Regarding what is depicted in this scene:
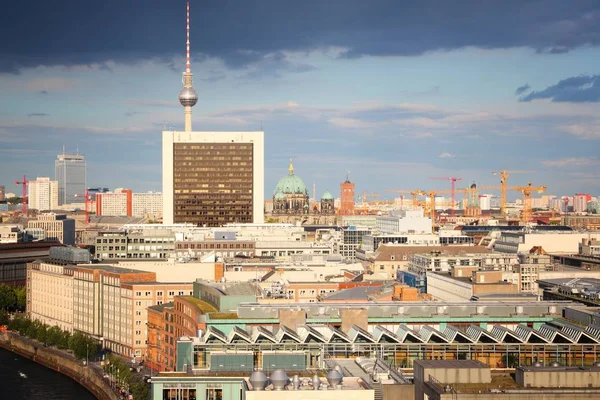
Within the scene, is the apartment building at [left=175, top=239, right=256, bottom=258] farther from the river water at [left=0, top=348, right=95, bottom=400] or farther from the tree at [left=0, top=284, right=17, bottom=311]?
the river water at [left=0, top=348, right=95, bottom=400]

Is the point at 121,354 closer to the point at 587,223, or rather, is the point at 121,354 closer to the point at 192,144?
the point at 192,144

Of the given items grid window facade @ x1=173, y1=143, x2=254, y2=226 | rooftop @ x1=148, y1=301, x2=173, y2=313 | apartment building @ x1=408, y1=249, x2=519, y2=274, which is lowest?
rooftop @ x1=148, y1=301, x2=173, y2=313

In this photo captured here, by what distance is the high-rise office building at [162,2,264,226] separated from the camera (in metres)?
117

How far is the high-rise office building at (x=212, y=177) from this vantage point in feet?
384

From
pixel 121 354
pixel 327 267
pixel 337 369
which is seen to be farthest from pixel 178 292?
pixel 337 369

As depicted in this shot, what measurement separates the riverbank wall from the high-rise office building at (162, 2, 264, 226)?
→ 4175 centimetres

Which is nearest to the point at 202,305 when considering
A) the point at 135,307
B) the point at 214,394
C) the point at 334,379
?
the point at 214,394

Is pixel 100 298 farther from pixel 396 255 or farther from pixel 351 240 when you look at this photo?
pixel 351 240

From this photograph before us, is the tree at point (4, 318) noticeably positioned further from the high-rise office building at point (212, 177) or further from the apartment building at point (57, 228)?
the apartment building at point (57, 228)

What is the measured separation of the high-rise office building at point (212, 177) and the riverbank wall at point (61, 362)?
41.7 m

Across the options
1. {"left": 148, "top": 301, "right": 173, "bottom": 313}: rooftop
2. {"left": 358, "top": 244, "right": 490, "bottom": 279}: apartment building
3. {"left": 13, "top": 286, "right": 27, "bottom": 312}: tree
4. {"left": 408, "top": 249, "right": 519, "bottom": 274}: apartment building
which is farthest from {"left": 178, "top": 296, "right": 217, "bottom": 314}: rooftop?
{"left": 13, "top": 286, "right": 27, "bottom": 312}: tree

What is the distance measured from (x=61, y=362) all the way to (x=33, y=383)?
5457 mm

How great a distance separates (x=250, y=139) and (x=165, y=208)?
34.3ft

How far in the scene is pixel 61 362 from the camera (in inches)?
2606
